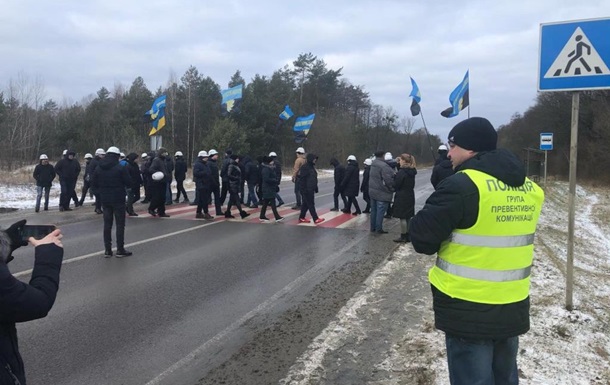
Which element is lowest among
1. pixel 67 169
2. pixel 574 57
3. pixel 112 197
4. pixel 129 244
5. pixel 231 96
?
pixel 129 244

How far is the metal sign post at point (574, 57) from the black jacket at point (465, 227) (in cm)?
325

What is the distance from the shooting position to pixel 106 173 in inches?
339

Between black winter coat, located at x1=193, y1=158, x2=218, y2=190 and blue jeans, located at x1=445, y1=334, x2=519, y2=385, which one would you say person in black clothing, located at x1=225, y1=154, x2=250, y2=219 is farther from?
blue jeans, located at x1=445, y1=334, x2=519, y2=385

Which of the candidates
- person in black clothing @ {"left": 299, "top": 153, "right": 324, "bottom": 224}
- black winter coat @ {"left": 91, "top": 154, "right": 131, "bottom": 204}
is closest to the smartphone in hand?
black winter coat @ {"left": 91, "top": 154, "right": 131, "bottom": 204}

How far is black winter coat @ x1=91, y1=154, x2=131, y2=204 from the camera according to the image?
8.56m

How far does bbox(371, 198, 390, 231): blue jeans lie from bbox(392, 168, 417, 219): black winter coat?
1199mm

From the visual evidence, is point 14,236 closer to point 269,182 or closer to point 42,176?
point 269,182

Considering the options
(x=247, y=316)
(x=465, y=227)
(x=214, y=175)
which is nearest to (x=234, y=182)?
(x=214, y=175)

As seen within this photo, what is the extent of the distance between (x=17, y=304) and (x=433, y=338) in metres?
3.73

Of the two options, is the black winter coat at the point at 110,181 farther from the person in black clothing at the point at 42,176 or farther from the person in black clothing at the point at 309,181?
the person in black clothing at the point at 42,176

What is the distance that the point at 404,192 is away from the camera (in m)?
9.88

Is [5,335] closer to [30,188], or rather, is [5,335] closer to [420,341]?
[420,341]

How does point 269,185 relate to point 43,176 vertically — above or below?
below

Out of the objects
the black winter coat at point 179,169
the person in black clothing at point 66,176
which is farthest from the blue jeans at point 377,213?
the person in black clothing at point 66,176
